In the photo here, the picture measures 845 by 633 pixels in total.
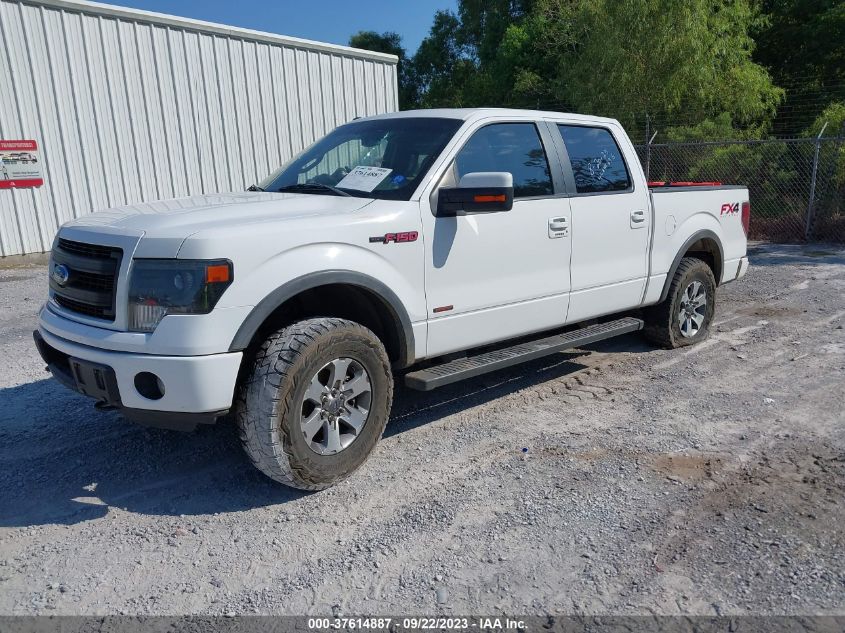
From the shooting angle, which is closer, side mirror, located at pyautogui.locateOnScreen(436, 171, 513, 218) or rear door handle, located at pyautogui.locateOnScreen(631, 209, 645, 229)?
side mirror, located at pyautogui.locateOnScreen(436, 171, 513, 218)

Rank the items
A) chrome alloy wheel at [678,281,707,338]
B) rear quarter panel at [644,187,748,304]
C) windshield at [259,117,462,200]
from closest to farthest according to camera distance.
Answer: windshield at [259,117,462,200] → rear quarter panel at [644,187,748,304] → chrome alloy wheel at [678,281,707,338]

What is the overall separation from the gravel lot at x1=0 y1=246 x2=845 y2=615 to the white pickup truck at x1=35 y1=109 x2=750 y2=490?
0.42 m

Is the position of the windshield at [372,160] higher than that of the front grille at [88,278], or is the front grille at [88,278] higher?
the windshield at [372,160]

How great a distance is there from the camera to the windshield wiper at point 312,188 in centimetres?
421

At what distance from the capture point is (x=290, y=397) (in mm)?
3365

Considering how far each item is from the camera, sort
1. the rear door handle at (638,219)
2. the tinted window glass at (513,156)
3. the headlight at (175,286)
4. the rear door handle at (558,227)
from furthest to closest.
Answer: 1. the rear door handle at (638,219)
2. the rear door handle at (558,227)
3. the tinted window glass at (513,156)
4. the headlight at (175,286)

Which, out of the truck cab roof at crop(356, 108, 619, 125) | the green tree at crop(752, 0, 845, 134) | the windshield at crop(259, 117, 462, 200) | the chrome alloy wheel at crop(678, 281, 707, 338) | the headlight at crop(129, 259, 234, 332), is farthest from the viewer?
the green tree at crop(752, 0, 845, 134)

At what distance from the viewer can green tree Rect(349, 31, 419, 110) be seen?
40438 mm

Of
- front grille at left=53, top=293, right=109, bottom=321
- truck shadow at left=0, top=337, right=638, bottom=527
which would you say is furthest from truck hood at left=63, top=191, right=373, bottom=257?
truck shadow at left=0, top=337, right=638, bottom=527

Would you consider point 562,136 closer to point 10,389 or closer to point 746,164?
point 10,389

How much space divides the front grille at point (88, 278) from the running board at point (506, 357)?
1.67 m

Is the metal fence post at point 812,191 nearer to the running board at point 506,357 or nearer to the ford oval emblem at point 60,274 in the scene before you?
the running board at point 506,357

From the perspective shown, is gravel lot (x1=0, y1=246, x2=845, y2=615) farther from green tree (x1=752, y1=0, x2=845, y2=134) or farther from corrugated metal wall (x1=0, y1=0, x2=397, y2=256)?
green tree (x1=752, y1=0, x2=845, y2=134)

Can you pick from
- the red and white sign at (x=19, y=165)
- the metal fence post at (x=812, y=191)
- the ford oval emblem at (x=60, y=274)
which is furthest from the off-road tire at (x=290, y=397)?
the metal fence post at (x=812, y=191)
